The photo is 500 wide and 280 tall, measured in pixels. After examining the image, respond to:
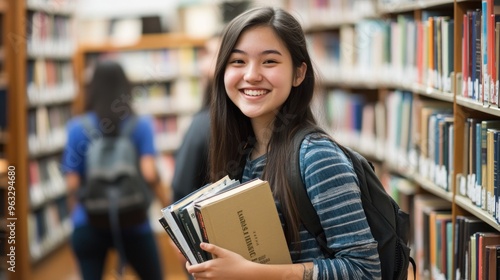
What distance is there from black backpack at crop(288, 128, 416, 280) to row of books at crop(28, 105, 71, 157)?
4.05 m

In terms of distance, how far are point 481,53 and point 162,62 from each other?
4.58 m

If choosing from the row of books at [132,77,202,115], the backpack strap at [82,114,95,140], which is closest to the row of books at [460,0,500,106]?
the backpack strap at [82,114,95,140]

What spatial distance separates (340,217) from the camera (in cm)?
178

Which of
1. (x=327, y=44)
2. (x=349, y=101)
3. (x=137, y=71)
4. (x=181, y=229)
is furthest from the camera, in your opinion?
(x=137, y=71)

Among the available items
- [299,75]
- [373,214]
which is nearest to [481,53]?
[299,75]

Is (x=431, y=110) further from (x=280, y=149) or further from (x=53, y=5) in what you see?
(x=53, y=5)

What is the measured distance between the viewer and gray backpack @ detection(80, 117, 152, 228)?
12.1ft

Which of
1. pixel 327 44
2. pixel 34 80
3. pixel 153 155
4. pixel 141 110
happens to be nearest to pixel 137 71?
pixel 141 110

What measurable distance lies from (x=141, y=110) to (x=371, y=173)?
5013mm

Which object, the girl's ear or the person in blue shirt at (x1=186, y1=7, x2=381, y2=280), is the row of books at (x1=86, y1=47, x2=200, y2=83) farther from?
the girl's ear

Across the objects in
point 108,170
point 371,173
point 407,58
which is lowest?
point 108,170

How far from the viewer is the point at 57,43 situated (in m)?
6.34

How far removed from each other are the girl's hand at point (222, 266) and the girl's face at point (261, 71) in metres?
0.42

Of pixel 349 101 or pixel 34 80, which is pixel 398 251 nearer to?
pixel 349 101
